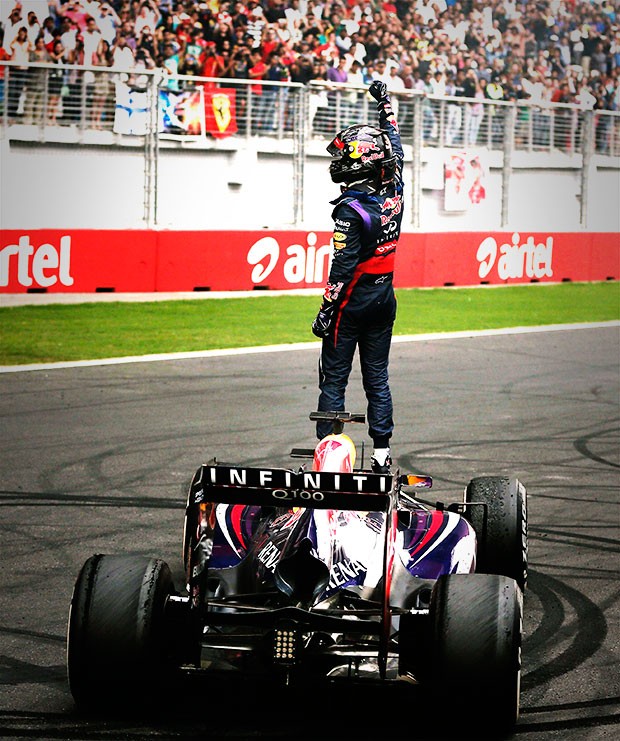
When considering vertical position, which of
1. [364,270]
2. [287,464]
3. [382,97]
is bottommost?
[287,464]

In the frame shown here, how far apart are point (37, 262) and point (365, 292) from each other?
29.6ft

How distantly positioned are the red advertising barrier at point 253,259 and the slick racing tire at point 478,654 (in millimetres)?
12138

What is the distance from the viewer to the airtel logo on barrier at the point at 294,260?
17.5 m

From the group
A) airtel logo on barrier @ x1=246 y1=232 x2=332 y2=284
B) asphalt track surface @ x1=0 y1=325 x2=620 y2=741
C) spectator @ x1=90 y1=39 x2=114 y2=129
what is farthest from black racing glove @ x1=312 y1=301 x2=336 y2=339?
spectator @ x1=90 y1=39 x2=114 y2=129

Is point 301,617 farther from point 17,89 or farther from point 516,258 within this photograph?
point 516,258

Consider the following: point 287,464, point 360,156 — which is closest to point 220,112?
point 287,464

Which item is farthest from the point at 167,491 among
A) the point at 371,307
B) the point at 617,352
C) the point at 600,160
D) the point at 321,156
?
the point at 600,160

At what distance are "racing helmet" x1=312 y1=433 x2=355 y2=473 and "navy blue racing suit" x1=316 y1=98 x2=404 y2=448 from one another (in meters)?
1.85

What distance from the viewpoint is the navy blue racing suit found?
695 centimetres

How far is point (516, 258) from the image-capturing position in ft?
68.0

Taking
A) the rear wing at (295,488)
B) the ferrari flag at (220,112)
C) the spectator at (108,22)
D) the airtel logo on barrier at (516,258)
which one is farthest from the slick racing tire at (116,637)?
the airtel logo on barrier at (516,258)

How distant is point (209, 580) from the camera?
452 cm

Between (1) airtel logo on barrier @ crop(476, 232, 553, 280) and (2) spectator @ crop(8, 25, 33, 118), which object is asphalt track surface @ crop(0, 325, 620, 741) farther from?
(2) spectator @ crop(8, 25, 33, 118)

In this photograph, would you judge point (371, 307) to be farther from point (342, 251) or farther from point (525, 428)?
point (525, 428)
